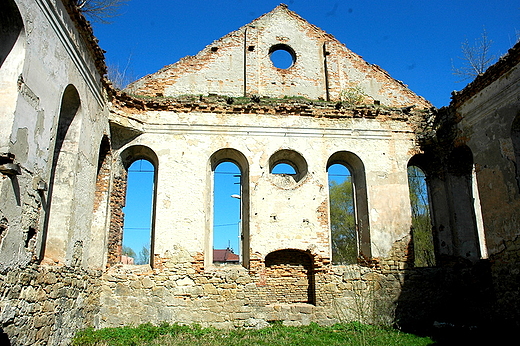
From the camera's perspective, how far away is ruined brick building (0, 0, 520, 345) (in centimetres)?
852

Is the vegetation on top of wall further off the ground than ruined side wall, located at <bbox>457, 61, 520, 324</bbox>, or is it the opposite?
the vegetation on top of wall

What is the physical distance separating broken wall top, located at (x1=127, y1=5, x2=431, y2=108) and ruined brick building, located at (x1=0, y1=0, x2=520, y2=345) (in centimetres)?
7

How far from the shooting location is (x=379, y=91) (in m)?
13.2

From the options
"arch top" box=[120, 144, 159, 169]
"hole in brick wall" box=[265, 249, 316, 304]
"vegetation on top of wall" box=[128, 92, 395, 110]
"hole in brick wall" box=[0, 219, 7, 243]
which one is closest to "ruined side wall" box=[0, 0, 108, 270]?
"hole in brick wall" box=[0, 219, 7, 243]

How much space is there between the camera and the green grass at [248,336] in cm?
806

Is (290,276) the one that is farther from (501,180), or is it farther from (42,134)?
(42,134)

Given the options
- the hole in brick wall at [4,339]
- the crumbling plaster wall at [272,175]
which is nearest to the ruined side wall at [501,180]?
the crumbling plaster wall at [272,175]

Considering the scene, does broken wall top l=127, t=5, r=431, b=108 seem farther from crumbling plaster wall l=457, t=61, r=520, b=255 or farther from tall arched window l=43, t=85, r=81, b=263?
tall arched window l=43, t=85, r=81, b=263

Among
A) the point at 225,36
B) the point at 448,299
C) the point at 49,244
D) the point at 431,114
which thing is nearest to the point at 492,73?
the point at 431,114

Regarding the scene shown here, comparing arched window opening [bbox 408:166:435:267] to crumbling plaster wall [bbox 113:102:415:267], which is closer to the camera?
crumbling plaster wall [bbox 113:102:415:267]

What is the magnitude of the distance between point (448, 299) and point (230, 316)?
5.43 meters

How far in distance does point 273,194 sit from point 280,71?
4.44m

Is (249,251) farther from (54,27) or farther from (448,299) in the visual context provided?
(54,27)

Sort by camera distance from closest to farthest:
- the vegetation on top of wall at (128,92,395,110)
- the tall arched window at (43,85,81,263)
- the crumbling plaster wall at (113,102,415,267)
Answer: the tall arched window at (43,85,81,263), the crumbling plaster wall at (113,102,415,267), the vegetation on top of wall at (128,92,395,110)
